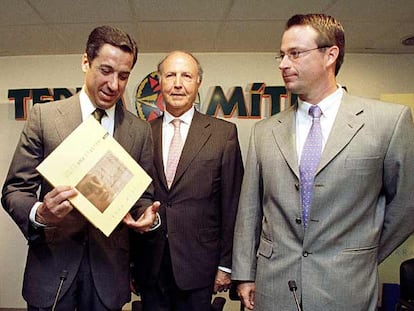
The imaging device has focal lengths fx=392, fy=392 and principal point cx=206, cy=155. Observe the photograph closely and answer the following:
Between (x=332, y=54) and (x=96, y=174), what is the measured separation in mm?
1037

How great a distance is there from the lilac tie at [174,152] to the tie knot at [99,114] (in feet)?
1.91

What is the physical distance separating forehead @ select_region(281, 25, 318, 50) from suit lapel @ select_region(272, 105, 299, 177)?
0.87 ft

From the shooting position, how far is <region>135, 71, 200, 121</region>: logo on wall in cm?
366

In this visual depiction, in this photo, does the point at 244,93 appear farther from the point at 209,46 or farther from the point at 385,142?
the point at 385,142

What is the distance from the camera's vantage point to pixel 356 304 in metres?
1.43

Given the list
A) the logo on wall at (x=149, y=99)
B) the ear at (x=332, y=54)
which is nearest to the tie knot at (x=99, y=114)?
the ear at (x=332, y=54)

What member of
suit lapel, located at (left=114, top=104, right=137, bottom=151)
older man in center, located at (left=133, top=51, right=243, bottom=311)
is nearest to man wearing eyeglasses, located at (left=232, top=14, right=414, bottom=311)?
older man in center, located at (left=133, top=51, right=243, bottom=311)

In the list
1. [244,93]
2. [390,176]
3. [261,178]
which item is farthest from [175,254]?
[244,93]

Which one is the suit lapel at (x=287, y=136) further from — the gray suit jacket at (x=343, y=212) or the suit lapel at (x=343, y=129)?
the suit lapel at (x=343, y=129)

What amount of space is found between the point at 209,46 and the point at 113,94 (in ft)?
7.29

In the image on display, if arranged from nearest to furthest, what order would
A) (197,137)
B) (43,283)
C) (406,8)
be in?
(43,283)
(197,137)
(406,8)

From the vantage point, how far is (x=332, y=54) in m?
1.59

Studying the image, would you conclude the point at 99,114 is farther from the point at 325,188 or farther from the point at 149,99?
the point at 149,99

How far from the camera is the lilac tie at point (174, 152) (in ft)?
6.40
